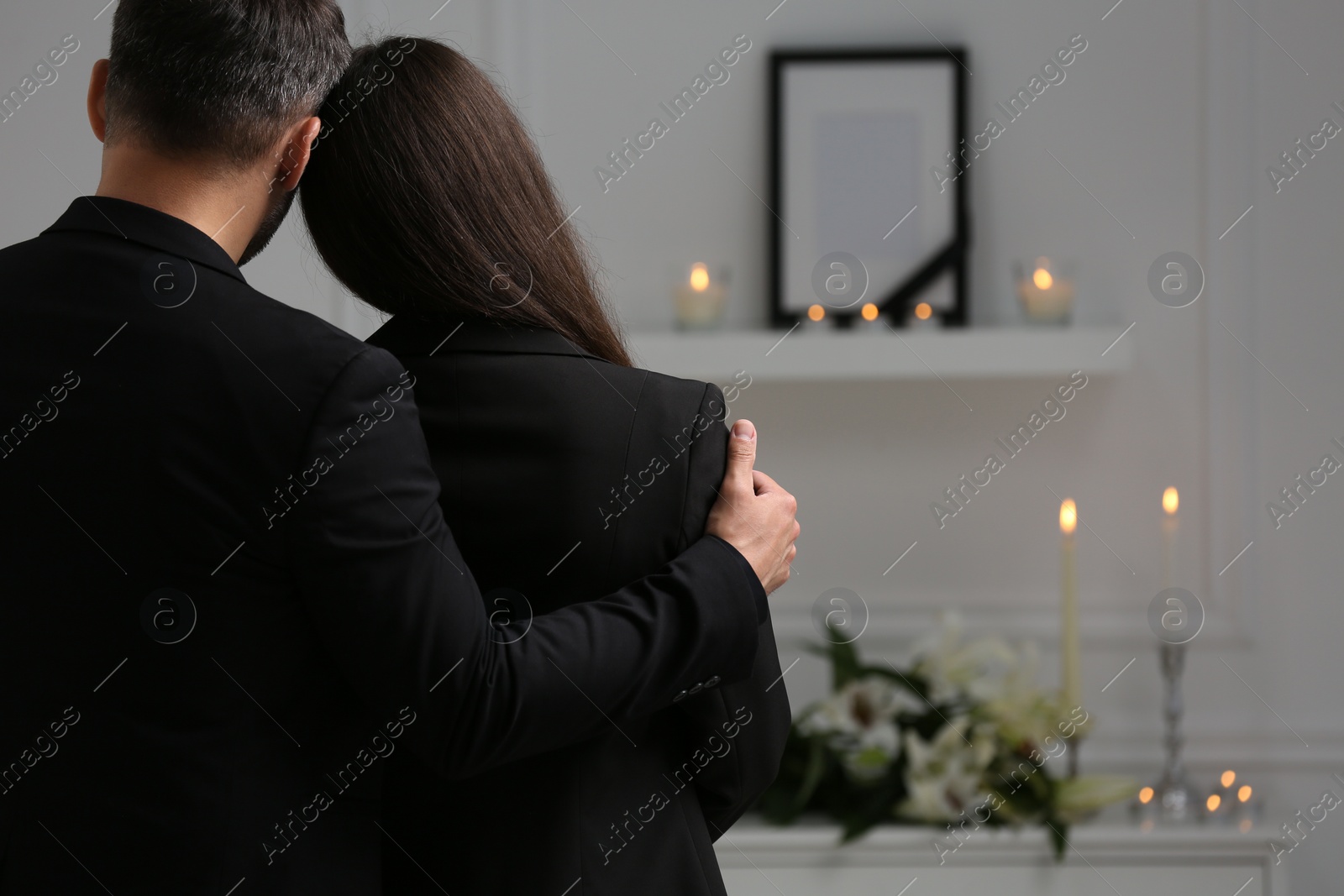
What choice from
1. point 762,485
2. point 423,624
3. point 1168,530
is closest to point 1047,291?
point 1168,530

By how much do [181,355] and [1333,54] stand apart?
71.7 inches

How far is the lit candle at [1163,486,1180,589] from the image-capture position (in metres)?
1.61

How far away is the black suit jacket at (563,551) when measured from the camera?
0.70 m

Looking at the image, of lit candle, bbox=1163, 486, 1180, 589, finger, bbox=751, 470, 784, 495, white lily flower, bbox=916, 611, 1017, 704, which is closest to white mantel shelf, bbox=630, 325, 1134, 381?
lit candle, bbox=1163, 486, 1180, 589

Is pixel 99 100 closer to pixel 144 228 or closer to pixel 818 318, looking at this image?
pixel 144 228

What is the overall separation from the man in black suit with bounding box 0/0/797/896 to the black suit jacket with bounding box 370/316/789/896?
0.25ft

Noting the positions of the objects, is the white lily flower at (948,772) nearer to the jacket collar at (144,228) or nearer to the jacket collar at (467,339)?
the jacket collar at (467,339)

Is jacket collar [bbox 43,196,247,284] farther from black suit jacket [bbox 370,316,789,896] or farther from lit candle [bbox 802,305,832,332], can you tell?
lit candle [bbox 802,305,832,332]

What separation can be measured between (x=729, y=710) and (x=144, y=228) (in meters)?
0.48

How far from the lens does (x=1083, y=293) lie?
1.77 meters

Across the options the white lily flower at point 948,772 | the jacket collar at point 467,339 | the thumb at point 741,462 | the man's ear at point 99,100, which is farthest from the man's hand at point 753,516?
the white lily flower at point 948,772

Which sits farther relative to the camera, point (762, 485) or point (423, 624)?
point (762, 485)

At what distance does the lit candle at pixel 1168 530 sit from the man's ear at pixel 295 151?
4.41 ft

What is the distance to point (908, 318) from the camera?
5.69ft
